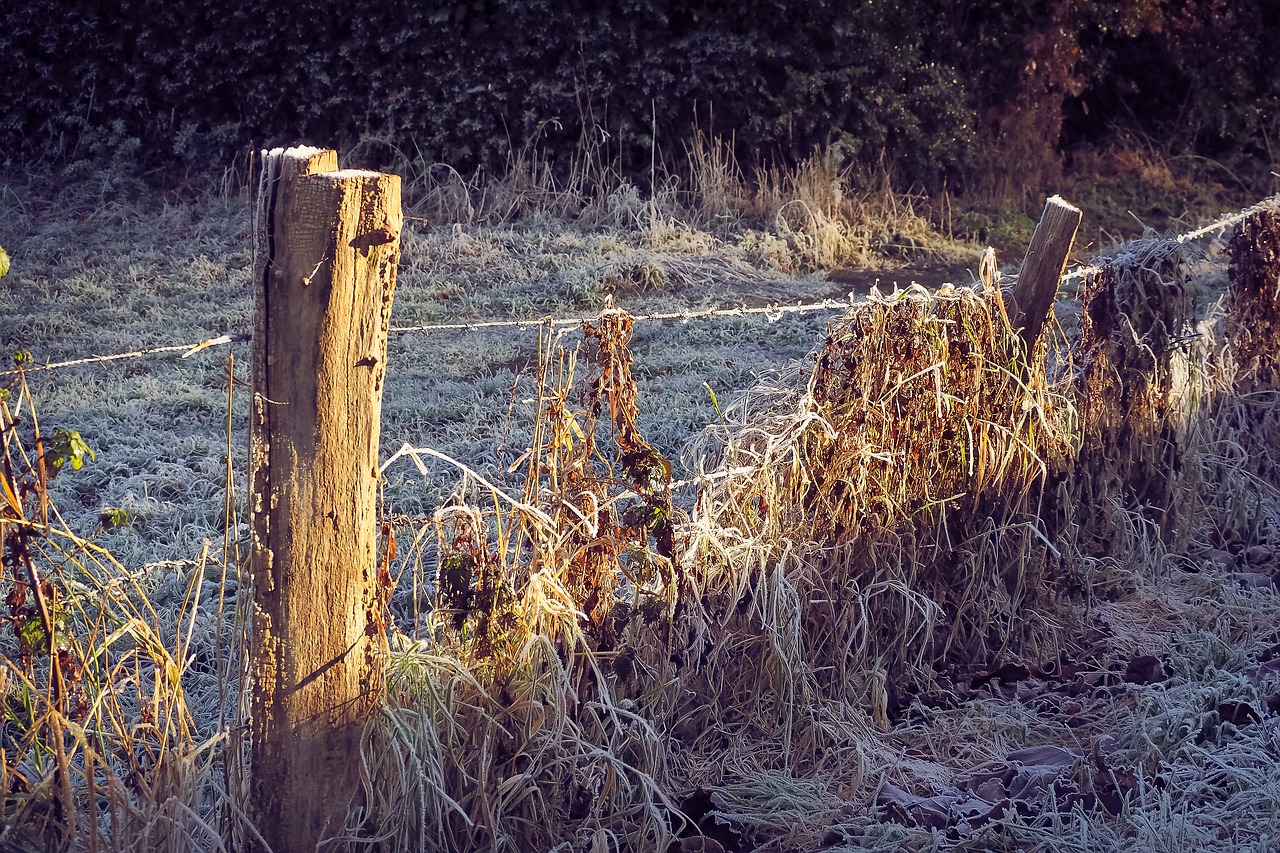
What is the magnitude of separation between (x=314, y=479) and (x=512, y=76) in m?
7.27

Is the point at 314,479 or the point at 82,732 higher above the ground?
the point at 314,479

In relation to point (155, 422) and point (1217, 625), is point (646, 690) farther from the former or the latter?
point (155, 422)

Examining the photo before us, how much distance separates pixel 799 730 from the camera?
3.02 m

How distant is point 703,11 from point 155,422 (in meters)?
5.75

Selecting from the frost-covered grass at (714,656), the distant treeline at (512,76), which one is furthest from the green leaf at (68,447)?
the distant treeline at (512,76)

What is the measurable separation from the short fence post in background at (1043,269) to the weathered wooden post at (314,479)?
7.04 feet

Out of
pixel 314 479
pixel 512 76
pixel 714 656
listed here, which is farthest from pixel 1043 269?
pixel 512 76

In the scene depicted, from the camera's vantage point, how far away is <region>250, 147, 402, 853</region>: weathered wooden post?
6.98ft

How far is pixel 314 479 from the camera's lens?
2.21 meters

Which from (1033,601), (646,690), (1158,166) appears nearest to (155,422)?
(646,690)

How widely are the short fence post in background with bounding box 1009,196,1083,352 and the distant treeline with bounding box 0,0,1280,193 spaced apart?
5656 mm

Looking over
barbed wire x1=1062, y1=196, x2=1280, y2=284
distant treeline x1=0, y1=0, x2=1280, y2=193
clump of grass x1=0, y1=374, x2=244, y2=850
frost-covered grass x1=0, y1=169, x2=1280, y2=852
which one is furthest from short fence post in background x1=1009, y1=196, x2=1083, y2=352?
distant treeline x1=0, y1=0, x2=1280, y2=193

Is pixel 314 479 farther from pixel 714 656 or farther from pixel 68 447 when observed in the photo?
pixel 714 656

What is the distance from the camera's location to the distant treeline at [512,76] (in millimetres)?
8922
